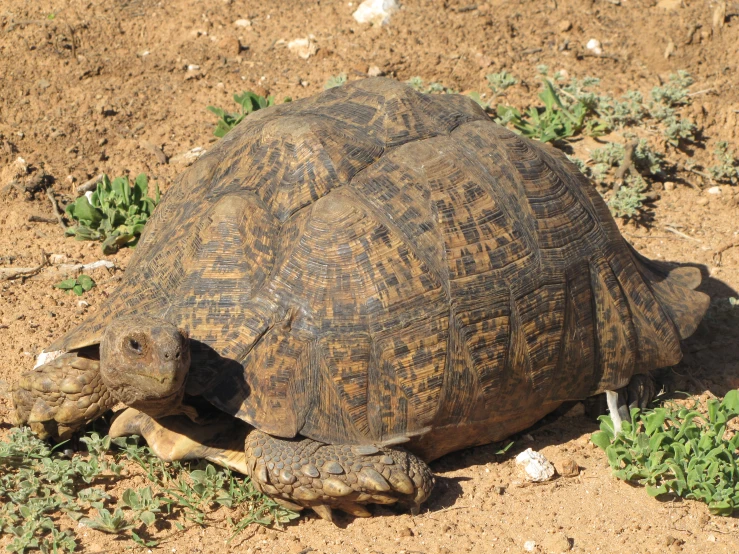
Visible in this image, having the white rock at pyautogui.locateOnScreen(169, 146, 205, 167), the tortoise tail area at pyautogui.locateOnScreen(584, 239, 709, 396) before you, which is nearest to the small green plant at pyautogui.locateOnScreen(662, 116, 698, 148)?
the tortoise tail area at pyautogui.locateOnScreen(584, 239, 709, 396)

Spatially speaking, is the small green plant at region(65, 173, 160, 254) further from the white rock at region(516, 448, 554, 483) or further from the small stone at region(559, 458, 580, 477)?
the small stone at region(559, 458, 580, 477)

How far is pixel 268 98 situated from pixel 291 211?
124 inches

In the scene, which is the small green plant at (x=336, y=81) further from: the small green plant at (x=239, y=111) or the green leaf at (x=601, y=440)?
the green leaf at (x=601, y=440)

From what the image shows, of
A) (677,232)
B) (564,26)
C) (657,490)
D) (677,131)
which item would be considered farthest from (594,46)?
(657,490)

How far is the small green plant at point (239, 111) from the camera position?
6.23 m

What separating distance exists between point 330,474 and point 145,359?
34.9 inches

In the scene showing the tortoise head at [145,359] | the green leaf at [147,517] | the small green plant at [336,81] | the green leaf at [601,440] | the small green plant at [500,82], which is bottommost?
the green leaf at [601,440]

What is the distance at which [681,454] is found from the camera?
152 inches

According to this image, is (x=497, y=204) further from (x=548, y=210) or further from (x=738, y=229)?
(x=738, y=229)

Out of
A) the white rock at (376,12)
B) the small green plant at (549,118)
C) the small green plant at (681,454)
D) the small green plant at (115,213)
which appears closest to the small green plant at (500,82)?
the small green plant at (549,118)

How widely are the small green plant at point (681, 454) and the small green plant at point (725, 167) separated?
2.58 metres

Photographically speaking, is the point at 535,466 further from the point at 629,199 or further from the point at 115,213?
the point at 115,213

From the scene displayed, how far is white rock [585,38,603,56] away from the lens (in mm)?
7370

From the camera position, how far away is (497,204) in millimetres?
3881
